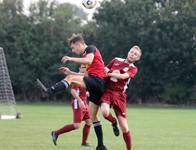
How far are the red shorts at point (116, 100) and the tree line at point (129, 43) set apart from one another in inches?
1492

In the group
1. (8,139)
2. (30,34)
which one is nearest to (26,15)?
(30,34)

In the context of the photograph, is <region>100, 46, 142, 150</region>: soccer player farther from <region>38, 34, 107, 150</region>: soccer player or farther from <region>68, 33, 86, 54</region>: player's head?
<region>68, 33, 86, 54</region>: player's head

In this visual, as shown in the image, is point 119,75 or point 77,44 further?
point 77,44

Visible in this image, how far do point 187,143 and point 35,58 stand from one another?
42118 millimetres

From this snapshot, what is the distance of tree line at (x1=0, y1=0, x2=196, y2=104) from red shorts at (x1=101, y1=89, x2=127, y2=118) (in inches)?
1492

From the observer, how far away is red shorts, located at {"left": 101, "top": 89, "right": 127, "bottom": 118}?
1210 cm

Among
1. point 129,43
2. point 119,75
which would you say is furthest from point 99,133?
point 129,43

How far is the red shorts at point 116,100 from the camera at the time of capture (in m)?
12.1

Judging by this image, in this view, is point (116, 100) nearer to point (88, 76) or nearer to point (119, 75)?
point (119, 75)

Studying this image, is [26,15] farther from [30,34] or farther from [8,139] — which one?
[8,139]

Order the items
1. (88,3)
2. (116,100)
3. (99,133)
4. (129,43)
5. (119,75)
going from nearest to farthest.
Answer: (119,75) < (116,100) < (99,133) < (88,3) < (129,43)

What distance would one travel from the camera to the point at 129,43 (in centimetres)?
5194

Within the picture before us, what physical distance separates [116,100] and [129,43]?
3996 centimetres

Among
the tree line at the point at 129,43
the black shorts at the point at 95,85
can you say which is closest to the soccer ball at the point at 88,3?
the black shorts at the point at 95,85
